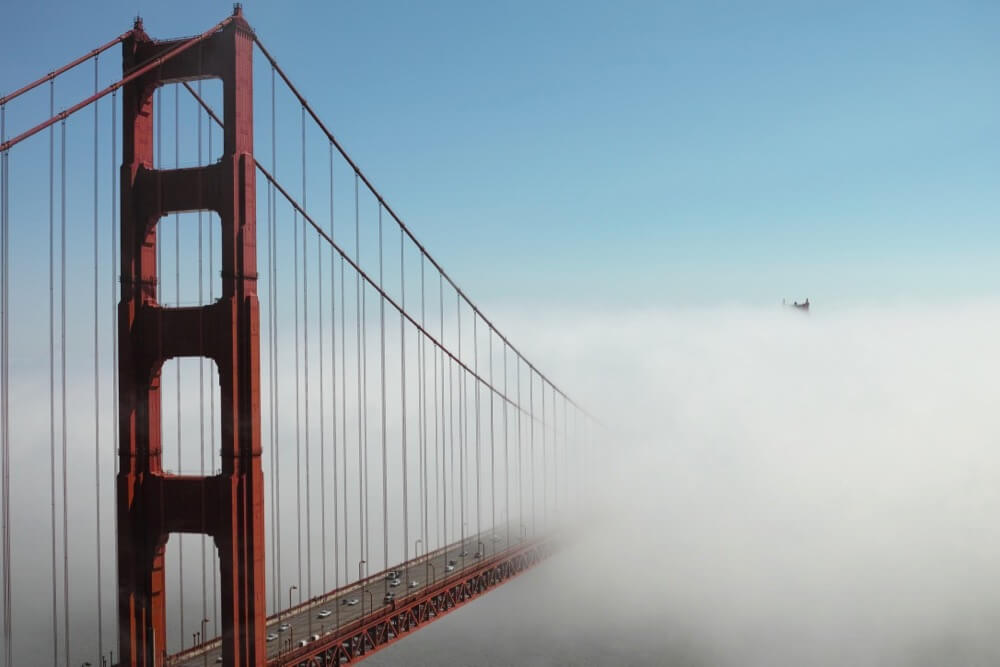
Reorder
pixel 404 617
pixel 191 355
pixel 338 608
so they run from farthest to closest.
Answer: pixel 404 617 < pixel 338 608 < pixel 191 355

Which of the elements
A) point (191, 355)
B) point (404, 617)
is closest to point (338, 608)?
point (404, 617)

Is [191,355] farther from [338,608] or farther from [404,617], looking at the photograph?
[404,617]

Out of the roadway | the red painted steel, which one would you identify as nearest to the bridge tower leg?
the roadway

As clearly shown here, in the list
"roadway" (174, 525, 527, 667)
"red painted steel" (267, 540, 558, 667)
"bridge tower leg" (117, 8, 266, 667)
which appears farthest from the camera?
"red painted steel" (267, 540, 558, 667)

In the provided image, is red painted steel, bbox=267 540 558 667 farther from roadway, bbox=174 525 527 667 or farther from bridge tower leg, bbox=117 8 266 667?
bridge tower leg, bbox=117 8 266 667

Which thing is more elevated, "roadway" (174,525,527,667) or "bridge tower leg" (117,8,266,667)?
"bridge tower leg" (117,8,266,667)

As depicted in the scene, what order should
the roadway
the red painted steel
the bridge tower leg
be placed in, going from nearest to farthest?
the bridge tower leg → the roadway → the red painted steel

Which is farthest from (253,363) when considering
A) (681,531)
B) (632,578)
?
(681,531)
